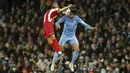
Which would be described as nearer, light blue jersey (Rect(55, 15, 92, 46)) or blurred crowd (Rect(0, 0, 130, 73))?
light blue jersey (Rect(55, 15, 92, 46))

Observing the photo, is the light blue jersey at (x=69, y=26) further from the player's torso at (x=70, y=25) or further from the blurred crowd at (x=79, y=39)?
the blurred crowd at (x=79, y=39)

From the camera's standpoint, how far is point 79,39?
1106 inches

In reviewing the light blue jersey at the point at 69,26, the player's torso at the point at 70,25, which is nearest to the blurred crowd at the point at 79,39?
the light blue jersey at the point at 69,26

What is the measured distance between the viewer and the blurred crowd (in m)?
26.3

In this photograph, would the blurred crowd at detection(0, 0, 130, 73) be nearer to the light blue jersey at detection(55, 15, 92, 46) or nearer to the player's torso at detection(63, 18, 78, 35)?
the light blue jersey at detection(55, 15, 92, 46)

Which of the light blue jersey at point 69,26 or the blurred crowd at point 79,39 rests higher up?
the light blue jersey at point 69,26

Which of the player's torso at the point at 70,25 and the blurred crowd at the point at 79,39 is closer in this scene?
the player's torso at the point at 70,25

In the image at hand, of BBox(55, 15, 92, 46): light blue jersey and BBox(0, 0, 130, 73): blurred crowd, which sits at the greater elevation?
BBox(55, 15, 92, 46): light blue jersey

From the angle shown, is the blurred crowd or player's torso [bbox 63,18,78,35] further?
the blurred crowd

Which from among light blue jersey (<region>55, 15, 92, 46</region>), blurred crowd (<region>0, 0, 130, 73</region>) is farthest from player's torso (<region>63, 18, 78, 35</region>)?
blurred crowd (<region>0, 0, 130, 73</region>)

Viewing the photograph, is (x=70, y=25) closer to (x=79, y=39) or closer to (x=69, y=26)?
(x=69, y=26)

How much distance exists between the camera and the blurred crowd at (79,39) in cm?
2634

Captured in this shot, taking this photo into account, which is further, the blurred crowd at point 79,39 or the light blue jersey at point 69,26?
the blurred crowd at point 79,39

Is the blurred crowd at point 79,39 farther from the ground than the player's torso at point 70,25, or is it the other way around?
the player's torso at point 70,25
